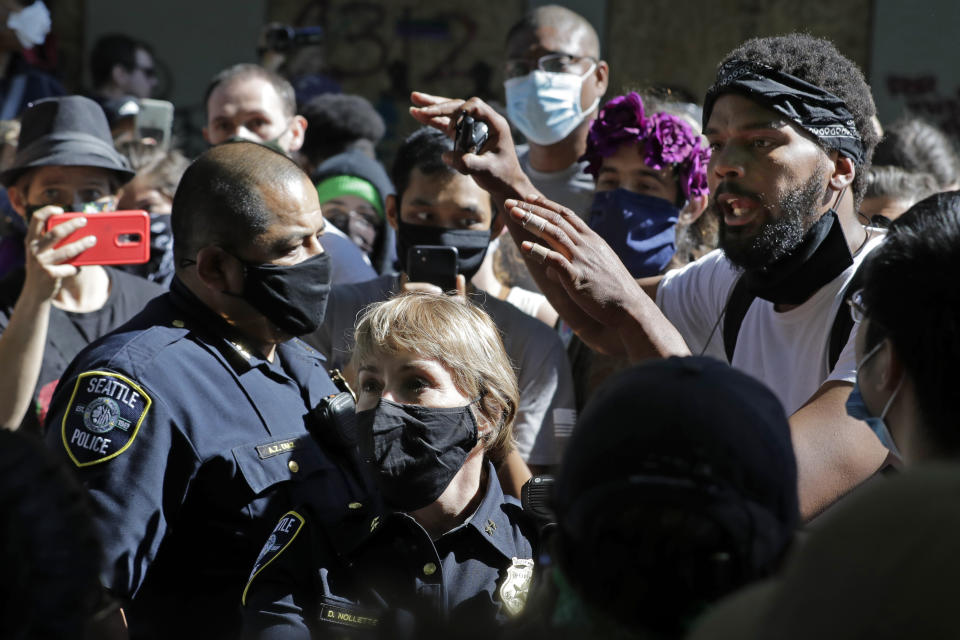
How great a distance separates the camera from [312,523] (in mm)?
2381

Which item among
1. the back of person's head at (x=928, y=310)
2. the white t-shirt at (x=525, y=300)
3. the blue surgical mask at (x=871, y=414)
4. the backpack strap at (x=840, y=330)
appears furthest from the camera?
the white t-shirt at (x=525, y=300)

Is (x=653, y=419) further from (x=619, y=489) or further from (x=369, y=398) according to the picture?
(x=369, y=398)

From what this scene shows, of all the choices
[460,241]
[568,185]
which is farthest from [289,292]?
[568,185]

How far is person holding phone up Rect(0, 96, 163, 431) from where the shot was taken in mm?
3293

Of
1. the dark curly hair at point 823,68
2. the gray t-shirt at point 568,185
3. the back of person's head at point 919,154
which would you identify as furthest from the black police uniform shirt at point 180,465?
the back of person's head at point 919,154

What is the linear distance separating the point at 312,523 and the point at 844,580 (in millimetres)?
1679

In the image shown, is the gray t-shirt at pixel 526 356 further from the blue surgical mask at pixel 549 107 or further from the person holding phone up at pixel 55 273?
the blue surgical mask at pixel 549 107

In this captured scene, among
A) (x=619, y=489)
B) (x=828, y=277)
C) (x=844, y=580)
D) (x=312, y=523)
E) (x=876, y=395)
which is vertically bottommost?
(x=312, y=523)

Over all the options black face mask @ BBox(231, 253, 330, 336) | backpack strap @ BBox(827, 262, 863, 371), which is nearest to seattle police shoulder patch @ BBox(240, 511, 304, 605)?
black face mask @ BBox(231, 253, 330, 336)

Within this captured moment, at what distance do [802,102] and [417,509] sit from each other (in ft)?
5.10

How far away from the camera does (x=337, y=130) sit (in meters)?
5.82

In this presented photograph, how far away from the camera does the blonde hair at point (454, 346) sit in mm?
2596

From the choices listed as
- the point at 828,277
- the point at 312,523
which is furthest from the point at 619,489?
the point at 828,277

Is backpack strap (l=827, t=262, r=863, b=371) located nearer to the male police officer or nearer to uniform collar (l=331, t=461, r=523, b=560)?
uniform collar (l=331, t=461, r=523, b=560)
